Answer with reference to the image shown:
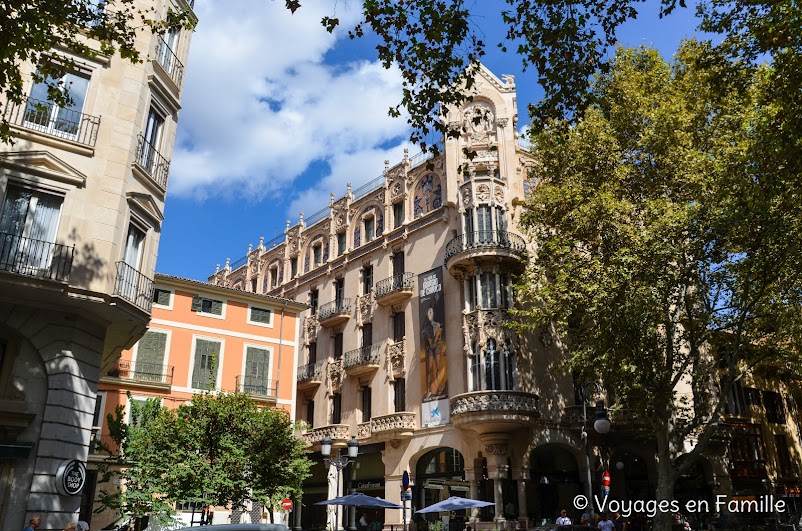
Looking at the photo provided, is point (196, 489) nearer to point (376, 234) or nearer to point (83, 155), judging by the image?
point (83, 155)

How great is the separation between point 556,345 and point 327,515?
54.8 ft

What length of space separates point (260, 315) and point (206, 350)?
3609mm

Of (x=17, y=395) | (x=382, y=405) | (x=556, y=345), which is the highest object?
(x=556, y=345)

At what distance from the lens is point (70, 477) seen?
14070mm

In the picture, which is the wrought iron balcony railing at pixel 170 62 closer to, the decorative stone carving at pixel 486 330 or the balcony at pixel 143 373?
the balcony at pixel 143 373

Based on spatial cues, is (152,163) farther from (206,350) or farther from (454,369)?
(454,369)

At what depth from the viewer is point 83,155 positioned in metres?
A: 15.6

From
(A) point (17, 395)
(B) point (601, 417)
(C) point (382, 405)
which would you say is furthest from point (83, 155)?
(C) point (382, 405)

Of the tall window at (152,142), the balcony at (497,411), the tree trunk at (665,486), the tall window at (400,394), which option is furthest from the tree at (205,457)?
the tall window at (400,394)

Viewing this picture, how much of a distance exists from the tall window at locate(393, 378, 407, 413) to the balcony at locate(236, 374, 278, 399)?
6.33 metres

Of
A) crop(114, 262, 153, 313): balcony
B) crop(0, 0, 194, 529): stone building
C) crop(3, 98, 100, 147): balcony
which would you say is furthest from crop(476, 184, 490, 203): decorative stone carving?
crop(3, 98, 100, 147): balcony

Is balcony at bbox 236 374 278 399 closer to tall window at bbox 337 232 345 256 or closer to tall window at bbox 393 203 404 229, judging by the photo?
tall window at bbox 337 232 345 256

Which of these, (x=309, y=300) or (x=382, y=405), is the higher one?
(x=309, y=300)

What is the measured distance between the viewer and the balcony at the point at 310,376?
40.0m
